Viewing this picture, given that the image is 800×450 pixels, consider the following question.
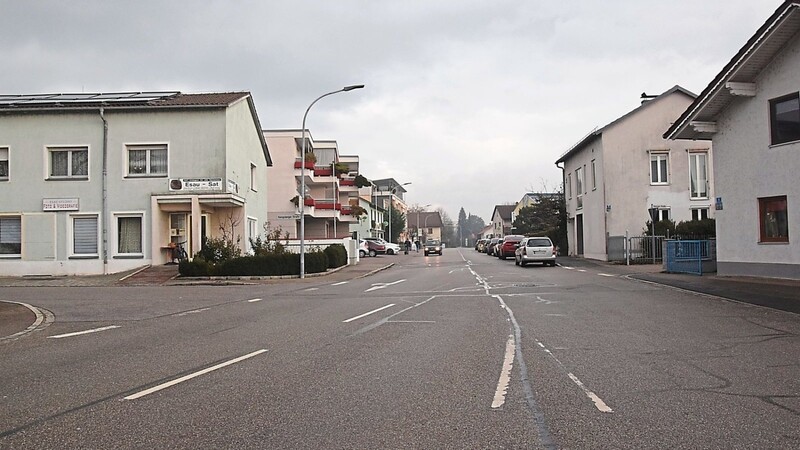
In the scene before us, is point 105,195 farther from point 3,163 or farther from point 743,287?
point 743,287

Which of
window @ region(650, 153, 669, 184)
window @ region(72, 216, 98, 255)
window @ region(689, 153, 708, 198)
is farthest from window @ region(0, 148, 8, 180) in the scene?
window @ region(689, 153, 708, 198)

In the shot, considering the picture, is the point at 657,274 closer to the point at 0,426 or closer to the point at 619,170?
the point at 619,170

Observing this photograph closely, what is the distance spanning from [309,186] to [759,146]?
43834mm

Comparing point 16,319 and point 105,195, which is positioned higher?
point 105,195

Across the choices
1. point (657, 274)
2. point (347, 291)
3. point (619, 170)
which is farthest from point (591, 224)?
point (347, 291)

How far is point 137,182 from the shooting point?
93.9ft

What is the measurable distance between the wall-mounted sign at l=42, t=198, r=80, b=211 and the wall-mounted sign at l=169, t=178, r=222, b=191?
4.07 metres

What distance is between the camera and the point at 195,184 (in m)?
28.5

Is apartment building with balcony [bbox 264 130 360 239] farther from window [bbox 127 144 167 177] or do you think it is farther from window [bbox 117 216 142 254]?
window [bbox 117 216 142 254]

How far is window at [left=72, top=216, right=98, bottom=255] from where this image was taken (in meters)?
28.6

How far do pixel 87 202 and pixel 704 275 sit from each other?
24.1 meters

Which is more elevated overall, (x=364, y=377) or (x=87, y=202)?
(x=87, y=202)

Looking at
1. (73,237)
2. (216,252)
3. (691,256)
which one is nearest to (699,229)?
(691,256)

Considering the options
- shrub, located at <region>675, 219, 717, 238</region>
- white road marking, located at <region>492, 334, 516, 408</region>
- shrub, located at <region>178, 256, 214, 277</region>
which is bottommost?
white road marking, located at <region>492, 334, 516, 408</region>
